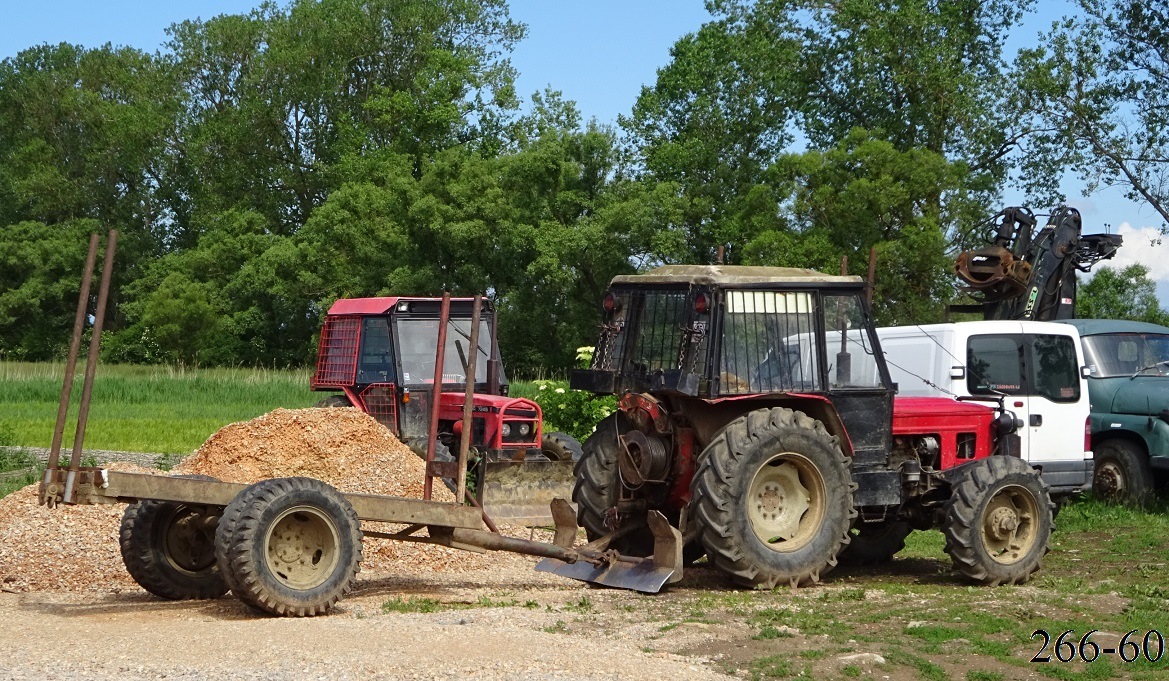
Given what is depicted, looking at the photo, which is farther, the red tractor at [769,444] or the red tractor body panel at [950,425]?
the red tractor body panel at [950,425]

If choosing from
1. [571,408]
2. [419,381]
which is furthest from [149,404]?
[419,381]

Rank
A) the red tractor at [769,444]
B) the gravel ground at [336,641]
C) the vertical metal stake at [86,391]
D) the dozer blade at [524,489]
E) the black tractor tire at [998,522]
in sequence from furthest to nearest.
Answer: the dozer blade at [524,489], the black tractor tire at [998,522], the red tractor at [769,444], the vertical metal stake at [86,391], the gravel ground at [336,641]

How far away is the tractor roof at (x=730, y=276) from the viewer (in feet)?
33.9

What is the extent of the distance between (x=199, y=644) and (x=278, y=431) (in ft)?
25.8

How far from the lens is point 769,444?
10.0 metres

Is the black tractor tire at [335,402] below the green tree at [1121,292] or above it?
below

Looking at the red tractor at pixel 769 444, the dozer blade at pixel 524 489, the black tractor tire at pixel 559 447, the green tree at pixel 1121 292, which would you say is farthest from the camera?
the green tree at pixel 1121 292

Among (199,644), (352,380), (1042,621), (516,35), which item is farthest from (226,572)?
(516,35)

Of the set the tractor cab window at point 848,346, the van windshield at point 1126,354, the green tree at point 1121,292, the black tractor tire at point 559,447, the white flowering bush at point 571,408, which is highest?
the green tree at point 1121,292

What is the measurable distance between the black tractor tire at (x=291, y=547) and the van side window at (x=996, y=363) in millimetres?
7456

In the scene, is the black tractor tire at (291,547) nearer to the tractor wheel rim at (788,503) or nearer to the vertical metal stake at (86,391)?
the vertical metal stake at (86,391)

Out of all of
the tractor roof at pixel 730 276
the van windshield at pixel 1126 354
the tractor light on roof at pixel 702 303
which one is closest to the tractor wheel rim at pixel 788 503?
the tractor light on roof at pixel 702 303

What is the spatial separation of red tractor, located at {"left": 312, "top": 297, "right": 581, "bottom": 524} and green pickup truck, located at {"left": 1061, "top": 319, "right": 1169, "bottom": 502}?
20.1 ft

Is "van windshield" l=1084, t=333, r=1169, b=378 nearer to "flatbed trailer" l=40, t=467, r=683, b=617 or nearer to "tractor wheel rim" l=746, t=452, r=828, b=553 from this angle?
"tractor wheel rim" l=746, t=452, r=828, b=553
